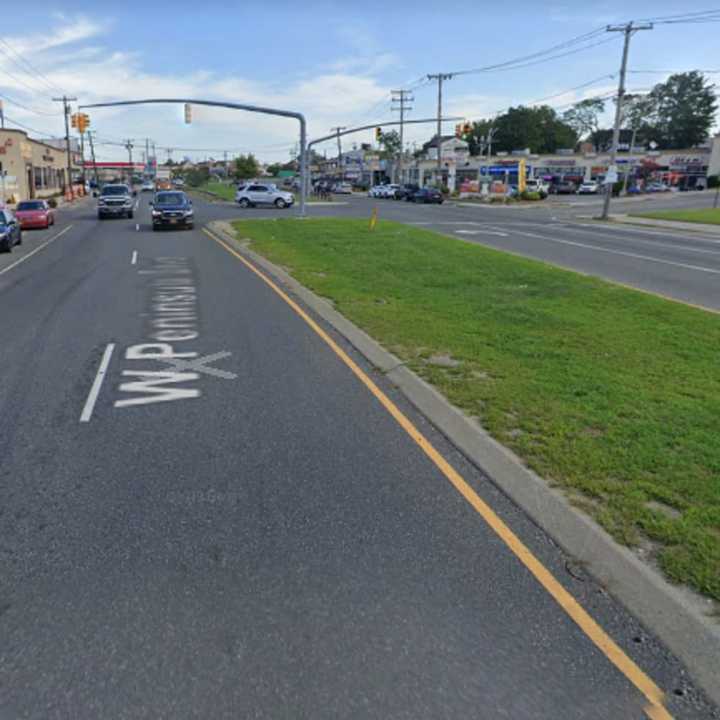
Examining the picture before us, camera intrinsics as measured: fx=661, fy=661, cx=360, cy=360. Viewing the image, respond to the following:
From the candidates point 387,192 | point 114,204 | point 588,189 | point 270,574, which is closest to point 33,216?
point 114,204

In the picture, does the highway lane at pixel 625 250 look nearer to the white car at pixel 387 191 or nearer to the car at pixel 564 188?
the white car at pixel 387 191

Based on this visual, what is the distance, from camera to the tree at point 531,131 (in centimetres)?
12312

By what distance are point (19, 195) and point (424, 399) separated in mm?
55847

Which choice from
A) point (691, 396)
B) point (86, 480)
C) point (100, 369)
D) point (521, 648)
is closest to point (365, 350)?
point (100, 369)

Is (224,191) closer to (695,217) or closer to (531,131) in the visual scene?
(695,217)

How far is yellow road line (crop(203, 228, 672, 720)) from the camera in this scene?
2916 mm

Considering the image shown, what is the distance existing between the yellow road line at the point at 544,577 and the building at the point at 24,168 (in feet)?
144

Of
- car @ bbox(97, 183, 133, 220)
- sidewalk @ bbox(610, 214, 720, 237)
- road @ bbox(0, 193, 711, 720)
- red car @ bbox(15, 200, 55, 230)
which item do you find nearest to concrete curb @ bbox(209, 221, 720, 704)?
road @ bbox(0, 193, 711, 720)

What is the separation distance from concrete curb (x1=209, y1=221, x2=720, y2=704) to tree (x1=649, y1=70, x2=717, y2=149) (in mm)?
135811

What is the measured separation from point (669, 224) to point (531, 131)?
9351 cm

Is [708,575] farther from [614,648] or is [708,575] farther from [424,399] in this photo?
[424,399]

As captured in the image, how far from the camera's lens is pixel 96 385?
7164 mm

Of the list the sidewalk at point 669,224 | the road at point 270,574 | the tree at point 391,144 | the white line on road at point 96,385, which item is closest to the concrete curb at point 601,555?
the road at point 270,574

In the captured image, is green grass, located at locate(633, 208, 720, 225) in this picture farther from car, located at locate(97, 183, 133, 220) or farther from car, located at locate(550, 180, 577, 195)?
car, located at locate(550, 180, 577, 195)
